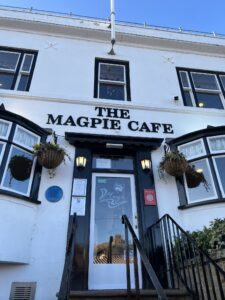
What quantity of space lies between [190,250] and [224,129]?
310 cm

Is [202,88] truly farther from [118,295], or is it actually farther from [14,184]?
[118,295]

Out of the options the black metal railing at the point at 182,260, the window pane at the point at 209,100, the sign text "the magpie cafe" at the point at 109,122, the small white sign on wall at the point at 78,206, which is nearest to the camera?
the black metal railing at the point at 182,260

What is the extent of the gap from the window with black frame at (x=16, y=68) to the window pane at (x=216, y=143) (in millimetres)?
4441

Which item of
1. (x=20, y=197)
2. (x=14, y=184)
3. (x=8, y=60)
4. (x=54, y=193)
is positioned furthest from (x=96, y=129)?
(x=8, y=60)

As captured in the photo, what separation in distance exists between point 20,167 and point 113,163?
6.21 ft

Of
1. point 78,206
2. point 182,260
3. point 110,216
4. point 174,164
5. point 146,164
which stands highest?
point 146,164

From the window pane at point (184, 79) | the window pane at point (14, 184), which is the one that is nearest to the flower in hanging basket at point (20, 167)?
the window pane at point (14, 184)

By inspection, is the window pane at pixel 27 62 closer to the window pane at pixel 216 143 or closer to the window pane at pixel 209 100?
the window pane at pixel 209 100

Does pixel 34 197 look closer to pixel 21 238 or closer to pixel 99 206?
pixel 21 238

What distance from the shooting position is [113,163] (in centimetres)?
573

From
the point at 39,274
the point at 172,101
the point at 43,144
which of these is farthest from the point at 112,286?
the point at 172,101

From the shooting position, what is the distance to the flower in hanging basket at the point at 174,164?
5.24 meters

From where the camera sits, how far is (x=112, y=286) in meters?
4.45

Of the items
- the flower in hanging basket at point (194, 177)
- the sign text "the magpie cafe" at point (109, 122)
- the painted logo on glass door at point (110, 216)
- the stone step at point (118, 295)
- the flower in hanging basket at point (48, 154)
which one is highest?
the sign text "the magpie cafe" at point (109, 122)
